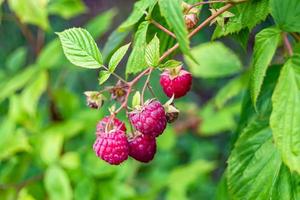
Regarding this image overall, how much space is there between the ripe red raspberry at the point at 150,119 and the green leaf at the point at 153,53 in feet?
0.21

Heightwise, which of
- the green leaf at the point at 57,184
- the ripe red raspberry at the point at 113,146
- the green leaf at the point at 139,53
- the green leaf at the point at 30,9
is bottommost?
the green leaf at the point at 57,184

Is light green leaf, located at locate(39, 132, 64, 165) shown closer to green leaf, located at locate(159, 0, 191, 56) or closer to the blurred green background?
the blurred green background

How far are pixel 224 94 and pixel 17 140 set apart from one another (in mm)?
639

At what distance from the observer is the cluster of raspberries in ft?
3.42

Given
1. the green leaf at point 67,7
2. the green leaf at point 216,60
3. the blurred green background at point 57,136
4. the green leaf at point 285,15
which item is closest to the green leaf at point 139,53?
the green leaf at point 285,15

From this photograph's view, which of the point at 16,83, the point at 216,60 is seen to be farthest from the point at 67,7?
the point at 216,60

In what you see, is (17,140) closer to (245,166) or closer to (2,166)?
(2,166)

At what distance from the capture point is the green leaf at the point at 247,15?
112 centimetres

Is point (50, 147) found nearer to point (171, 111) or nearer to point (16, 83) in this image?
point (16, 83)

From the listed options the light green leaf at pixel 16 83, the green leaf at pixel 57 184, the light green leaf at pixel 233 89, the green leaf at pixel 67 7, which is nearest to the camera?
the light green leaf at pixel 233 89

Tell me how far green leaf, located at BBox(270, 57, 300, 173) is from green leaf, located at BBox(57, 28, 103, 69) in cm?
28

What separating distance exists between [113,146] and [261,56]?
266mm

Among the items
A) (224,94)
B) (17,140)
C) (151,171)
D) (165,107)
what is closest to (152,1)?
(165,107)

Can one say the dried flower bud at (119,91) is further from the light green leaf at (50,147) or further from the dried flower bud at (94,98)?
the light green leaf at (50,147)
